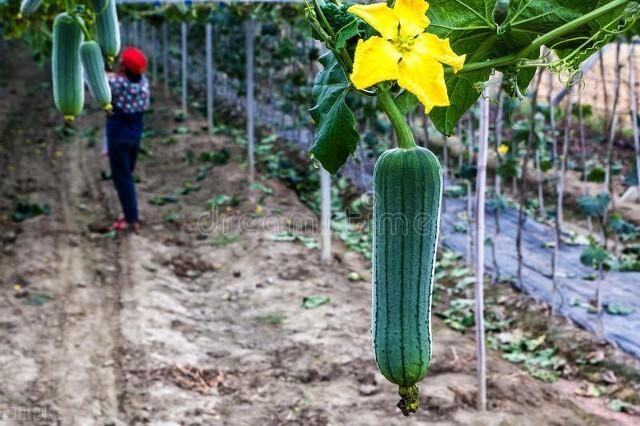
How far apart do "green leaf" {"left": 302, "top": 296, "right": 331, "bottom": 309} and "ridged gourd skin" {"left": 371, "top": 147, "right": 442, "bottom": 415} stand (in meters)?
4.58

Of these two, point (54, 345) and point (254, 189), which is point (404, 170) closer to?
point (54, 345)

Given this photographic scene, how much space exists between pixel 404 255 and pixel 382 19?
14.3 inches

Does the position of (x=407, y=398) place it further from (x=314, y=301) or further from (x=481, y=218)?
(x=314, y=301)

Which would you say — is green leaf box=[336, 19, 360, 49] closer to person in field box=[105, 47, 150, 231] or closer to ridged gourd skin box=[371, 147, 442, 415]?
ridged gourd skin box=[371, 147, 442, 415]

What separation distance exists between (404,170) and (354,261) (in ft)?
18.7

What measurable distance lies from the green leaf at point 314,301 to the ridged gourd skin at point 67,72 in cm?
346

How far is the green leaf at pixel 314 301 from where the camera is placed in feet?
18.8

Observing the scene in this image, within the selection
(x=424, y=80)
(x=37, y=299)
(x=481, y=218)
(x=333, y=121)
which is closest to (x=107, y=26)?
(x=333, y=121)

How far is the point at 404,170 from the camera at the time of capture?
1.12 m

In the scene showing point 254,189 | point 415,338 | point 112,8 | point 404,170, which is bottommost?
point 254,189

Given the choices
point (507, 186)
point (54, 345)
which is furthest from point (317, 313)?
point (507, 186)
